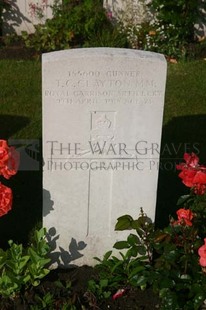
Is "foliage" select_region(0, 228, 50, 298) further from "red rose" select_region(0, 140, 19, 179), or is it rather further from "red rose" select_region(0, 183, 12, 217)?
"red rose" select_region(0, 140, 19, 179)

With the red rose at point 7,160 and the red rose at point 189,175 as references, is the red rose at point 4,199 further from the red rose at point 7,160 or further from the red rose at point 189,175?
the red rose at point 189,175

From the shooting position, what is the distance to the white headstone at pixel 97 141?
327cm

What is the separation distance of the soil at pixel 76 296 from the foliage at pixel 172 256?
0.25 feet

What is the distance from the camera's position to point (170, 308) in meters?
3.19

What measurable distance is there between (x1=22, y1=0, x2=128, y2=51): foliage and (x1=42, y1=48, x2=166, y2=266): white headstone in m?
4.05

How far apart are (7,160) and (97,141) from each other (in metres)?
0.55

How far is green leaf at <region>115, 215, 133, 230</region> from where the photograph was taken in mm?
3551

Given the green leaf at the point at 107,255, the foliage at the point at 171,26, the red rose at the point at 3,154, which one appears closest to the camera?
the red rose at the point at 3,154

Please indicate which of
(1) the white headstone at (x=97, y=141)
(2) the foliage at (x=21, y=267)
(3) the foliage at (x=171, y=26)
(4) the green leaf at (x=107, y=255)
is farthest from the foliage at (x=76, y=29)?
(2) the foliage at (x=21, y=267)

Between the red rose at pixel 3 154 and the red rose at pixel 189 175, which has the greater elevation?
the red rose at pixel 3 154

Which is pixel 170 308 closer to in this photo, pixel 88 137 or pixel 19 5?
pixel 88 137

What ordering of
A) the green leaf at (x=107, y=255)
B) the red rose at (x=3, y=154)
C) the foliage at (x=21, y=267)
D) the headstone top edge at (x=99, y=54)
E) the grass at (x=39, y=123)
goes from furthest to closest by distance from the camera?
the grass at (x=39, y=123) < the green leaf at (x=107, y=255) < the foliage at (x=21, y=267) < the red rose at (x=3, y=154) < the headstone top edge at (x=99, y=54)

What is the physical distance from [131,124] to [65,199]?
2.15 ft

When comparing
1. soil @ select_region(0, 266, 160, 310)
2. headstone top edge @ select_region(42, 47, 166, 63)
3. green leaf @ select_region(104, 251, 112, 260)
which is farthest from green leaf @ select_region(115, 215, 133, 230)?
headstone top edge @ select_region(42, 47, 166, 63)
